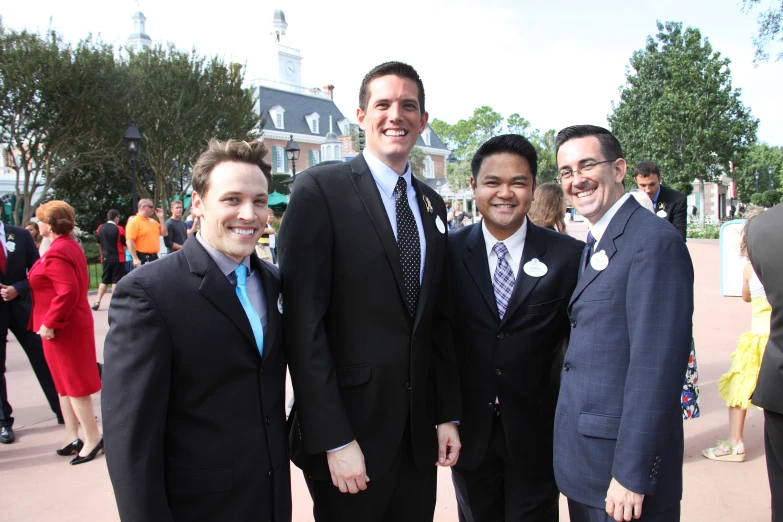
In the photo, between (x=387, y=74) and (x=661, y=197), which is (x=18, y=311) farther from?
(x=661, y=197)

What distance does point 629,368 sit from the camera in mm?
1945

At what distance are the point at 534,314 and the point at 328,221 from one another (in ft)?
3.67

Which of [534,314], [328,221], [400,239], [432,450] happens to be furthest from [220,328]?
[534,314]

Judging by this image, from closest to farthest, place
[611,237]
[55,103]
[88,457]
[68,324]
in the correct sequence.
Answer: [611,237], [68,324], [88,457], [55,103]

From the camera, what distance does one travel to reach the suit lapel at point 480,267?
2.51 meters

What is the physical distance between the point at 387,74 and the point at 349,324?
1067 millimetres

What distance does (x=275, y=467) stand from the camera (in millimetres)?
1935

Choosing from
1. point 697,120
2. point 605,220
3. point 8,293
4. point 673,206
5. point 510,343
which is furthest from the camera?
A: point 697,120

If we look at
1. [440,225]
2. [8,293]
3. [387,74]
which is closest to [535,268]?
[440,225]

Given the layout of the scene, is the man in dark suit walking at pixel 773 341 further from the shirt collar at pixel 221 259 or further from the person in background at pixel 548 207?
the shirt collar at pixel 221 259

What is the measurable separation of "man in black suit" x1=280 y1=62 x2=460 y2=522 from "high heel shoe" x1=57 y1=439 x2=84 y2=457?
3.39m

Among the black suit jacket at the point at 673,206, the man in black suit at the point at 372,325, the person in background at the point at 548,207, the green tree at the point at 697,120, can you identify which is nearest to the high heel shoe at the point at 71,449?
→ the man in black suit at the point at 372,325

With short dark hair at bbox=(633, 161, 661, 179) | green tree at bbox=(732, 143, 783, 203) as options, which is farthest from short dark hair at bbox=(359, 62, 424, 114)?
green tree at bbox=(732, 143, 783, 203)

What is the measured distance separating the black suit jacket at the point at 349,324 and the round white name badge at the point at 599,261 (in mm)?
655
